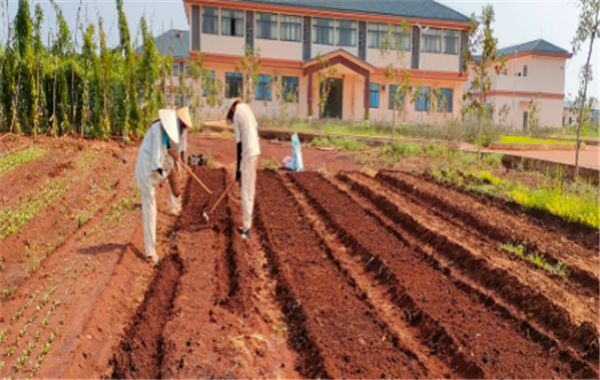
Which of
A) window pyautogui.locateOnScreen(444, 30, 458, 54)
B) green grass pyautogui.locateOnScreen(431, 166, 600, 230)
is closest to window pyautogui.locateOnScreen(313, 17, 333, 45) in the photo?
window pyautogui.locateOnScreen(444, 30, 458, 54)

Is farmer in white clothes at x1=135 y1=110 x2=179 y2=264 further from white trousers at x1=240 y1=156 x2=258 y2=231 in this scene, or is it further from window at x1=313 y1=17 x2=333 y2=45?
window at x1=313 y1=17 x2=333 y2=45

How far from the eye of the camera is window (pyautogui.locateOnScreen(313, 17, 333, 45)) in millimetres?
28312

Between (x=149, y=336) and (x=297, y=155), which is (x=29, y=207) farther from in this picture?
(x=297, y=155)

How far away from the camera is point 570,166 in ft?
40.4

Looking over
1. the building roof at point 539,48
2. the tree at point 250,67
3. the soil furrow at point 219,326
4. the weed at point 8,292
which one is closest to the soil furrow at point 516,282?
the soil furrow at point 219,326

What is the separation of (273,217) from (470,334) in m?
4.86

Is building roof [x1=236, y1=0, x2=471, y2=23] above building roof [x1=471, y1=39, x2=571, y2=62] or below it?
above

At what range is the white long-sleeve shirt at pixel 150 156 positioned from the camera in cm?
650

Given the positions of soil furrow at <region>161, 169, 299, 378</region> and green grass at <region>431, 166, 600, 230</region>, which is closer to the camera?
soil furrow at <region>161, 169, 299, 378</region>

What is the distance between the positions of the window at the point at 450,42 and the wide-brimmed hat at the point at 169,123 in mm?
25567

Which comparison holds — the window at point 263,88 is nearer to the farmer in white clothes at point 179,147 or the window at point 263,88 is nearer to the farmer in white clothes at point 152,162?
the farmer in white clothes at point 179,147

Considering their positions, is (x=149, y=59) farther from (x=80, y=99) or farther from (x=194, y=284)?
(x=194, y=284)

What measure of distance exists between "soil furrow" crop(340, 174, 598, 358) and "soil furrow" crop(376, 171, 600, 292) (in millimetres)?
354

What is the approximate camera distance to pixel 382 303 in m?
6.04
